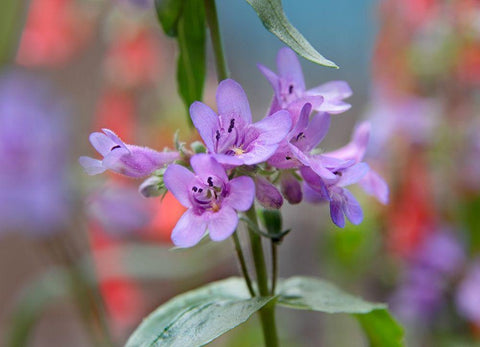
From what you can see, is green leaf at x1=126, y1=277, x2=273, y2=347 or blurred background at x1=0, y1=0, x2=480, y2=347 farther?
blurred background at x1=0, y1=0, x2=480, y2=347

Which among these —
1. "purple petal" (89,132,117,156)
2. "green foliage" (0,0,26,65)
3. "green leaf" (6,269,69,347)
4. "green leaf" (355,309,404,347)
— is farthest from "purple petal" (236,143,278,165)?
"green foliage" (0,0,26,65)

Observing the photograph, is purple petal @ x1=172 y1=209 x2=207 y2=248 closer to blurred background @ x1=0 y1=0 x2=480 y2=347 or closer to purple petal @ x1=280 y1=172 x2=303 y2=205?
purple petal @ x1=280 y1=172 x2=303 y2=205

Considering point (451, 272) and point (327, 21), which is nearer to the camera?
point (451, 272)

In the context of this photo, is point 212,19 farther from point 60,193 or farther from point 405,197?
point 405,197

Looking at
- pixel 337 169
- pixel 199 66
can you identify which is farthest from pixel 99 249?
pixel 337 169

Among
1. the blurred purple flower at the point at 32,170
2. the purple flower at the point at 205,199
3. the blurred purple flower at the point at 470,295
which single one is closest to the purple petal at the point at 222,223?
the purple flower at the point at 205,199

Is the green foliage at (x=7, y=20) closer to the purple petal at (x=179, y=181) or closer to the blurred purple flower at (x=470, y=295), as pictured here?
the purple petal at (x=179, y=181)
